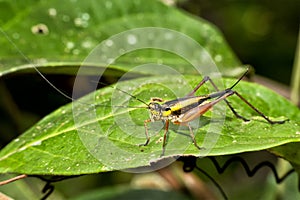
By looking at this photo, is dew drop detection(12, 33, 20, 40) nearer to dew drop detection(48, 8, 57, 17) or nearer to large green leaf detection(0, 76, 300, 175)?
dew drop detection(48, 8, 57, 17)

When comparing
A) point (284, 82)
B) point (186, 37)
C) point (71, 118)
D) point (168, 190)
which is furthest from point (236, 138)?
point (284, 82)

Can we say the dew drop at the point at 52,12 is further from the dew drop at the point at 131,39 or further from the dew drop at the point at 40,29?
the dew drop at the point at 131,39

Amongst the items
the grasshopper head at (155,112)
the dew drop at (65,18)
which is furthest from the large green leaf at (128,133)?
the dew drop at (65,18)

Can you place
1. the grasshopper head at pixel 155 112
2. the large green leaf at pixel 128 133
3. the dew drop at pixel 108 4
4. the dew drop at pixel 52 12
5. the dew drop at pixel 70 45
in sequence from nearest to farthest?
1. the large green leaf at pixel 128 133
2. the grasshopper head at pixel 155 112
3. the dew drop at pixel 70 45
4. the dew drop at pixel 52 12
5. the dew drop at pixel 108 4

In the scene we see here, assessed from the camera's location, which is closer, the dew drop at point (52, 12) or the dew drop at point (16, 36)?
the dew drop at point (16, 36)

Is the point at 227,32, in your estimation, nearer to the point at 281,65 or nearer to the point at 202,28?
the point at 281,65

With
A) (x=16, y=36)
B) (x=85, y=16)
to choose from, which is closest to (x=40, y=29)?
(x=16, y=36)

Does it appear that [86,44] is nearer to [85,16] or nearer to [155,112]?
[85,16]
